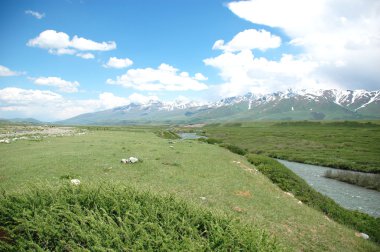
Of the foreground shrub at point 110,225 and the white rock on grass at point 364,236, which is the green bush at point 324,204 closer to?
the white rock on grass at point 364,236

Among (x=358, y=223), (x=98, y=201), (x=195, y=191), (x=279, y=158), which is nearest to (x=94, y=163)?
(x=195, y=191)

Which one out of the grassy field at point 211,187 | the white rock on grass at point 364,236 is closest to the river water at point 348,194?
the white rock on grass at point 364,236

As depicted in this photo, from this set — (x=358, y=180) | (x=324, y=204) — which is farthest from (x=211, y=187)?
(x=358, y=180)

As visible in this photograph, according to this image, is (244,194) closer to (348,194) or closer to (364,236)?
(364,236)

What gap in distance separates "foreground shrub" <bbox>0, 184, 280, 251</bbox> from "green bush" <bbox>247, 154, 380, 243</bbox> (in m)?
15.6

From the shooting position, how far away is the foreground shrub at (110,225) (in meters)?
8.06

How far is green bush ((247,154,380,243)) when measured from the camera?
20500 millimetres

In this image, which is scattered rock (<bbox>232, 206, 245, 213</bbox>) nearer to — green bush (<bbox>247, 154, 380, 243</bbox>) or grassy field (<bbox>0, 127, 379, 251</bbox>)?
grassy field (<bbox>0, 127, 379, 251</bbox>)

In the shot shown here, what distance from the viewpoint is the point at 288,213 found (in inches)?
733

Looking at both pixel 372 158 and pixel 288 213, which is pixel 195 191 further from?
pixel 372 158

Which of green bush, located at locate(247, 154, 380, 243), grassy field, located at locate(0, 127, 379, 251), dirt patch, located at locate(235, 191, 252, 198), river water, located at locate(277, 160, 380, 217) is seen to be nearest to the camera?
grassy field, located at locate(0, 127, 379, 251)

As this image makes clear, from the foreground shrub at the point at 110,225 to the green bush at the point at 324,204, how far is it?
51.0ft

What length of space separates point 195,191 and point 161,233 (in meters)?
12.1

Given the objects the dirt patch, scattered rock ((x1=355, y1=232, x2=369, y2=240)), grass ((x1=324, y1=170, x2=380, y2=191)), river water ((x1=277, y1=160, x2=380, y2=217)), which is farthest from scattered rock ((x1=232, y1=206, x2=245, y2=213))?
grass ((x1=324, y1=170, x2=380, y2=191))
